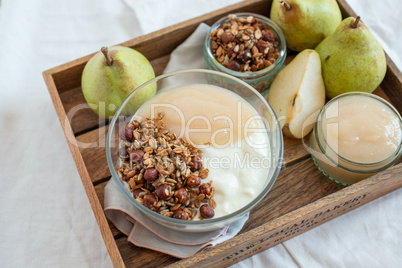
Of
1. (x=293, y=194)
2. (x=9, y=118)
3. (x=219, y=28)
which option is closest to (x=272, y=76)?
(x=219, y=28)

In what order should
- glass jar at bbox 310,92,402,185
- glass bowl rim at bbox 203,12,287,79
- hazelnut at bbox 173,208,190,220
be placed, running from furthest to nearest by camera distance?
glass bowl rim at bbox 203,12,287,79, glass jar at bbox 310,92,402,185, hazelnut at bbox 173,208,190,220

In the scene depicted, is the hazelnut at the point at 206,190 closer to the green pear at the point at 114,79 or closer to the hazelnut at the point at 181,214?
the hazelnut at the point at 181,214

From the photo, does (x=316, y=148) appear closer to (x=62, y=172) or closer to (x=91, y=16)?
(x=62, y=172)

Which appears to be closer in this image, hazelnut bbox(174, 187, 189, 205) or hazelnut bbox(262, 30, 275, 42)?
hazelnut bbox(174, 187, 189, 205)

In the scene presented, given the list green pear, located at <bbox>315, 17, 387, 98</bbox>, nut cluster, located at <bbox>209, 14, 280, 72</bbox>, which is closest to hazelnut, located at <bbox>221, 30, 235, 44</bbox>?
nut cluster, located at <bbox>209, 14, 280, 72</bbox>

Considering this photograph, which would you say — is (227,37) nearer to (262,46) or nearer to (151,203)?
(262,46)

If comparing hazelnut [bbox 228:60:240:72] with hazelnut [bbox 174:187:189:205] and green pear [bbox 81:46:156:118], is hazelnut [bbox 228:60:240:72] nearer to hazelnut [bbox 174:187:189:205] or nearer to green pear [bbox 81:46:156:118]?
green pear [bbox 81:46:156:118]
